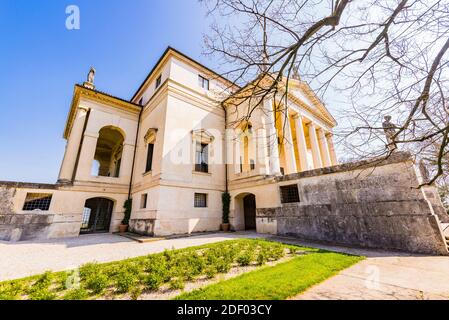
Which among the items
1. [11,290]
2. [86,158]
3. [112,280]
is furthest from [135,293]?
[86,158]

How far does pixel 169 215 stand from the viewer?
1174 centimetres

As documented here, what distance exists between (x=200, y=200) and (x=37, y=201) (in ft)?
34.7

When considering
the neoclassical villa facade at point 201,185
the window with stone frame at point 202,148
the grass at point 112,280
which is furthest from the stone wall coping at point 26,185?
the grass at point 112,280

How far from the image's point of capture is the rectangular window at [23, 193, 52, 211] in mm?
11719

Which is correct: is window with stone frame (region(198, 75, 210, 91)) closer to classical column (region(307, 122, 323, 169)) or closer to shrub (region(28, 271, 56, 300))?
classical column (region(307, 122, 323, 169))

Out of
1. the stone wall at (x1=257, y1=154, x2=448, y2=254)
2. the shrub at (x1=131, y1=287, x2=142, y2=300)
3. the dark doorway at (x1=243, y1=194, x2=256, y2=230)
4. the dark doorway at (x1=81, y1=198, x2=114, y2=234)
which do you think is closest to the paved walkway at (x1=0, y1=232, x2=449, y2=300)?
the stone wall at (x1=257, y1=154, x2=448, y2=254)

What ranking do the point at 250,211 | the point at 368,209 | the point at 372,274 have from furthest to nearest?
the point at 250,211, the point at 368,209, the point at 372,274

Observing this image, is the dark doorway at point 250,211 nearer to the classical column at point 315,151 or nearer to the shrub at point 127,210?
the classical column at point 315,151

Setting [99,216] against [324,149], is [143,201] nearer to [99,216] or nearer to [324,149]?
[99,216]

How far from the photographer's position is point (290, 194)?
11.1 metres
